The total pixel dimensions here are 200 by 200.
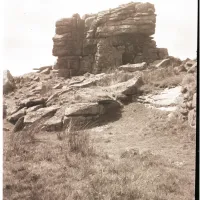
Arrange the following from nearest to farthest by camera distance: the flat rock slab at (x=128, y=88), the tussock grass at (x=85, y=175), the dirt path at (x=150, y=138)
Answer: the tussock grass at (x=85, y=175)
the dirt path at (x=150, y=138)
the flat rock slab at (x=128, y=88)

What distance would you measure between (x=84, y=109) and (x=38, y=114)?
1549 mm

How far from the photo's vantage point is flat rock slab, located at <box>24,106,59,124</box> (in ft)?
26.6

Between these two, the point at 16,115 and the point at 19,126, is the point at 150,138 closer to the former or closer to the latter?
the point at 19,126

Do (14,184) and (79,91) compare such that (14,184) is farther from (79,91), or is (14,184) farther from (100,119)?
(79,91)

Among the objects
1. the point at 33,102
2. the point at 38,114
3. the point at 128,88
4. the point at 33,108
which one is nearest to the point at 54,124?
the point at 38,114

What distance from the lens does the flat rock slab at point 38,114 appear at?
8105 millimetres

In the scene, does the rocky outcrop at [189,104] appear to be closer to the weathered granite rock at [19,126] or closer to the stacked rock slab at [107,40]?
the weathered granite rock at [19,126]

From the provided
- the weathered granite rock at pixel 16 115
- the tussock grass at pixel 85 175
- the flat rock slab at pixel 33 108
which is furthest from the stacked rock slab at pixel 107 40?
the tussock grass at pixel 85 175

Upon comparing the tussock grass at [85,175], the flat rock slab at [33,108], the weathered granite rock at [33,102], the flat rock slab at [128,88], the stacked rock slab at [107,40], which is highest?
the stacked rock slab at [107,40]

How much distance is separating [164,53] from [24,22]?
41.7 ft

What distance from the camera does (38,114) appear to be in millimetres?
8430

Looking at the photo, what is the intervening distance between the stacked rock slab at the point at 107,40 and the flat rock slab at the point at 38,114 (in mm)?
8652

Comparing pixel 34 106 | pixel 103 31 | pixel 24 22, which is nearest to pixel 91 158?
pixel 24 22

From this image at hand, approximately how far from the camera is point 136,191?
13.8ft
